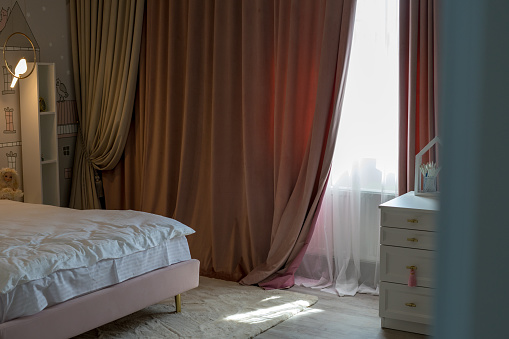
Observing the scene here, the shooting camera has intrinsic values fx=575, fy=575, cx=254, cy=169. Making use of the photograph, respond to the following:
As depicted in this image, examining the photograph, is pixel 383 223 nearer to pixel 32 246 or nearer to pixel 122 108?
pixel 32 246

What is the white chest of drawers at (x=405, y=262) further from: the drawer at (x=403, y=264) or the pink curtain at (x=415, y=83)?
the pink curtain at (x=415, y=83)

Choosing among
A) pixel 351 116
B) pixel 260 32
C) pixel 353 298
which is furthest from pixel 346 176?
pixel 260 32

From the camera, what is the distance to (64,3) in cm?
495

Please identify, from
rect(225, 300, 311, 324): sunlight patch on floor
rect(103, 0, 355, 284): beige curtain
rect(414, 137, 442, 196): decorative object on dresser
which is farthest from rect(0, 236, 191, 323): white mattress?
rect(414, 137, 442, 196): decorative object on dresser

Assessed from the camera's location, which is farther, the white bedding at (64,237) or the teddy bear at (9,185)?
the teddy bear at (9,185)

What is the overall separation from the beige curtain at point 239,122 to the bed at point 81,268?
0.84 meters

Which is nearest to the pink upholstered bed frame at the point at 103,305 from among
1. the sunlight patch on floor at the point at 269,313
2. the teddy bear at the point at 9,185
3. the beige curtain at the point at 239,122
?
the sunlight patch on floor at the point at 269,313

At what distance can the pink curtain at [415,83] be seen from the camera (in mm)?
3486

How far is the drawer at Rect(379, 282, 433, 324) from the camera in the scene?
3.04m

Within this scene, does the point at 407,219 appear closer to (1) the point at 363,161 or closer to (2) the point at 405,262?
(2) the point at 405,262

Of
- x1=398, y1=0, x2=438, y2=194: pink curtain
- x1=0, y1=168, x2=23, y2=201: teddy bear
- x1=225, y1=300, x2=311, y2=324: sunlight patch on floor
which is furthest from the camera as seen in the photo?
x1=0, y1=168, x2=23, y2=201: teddy bear

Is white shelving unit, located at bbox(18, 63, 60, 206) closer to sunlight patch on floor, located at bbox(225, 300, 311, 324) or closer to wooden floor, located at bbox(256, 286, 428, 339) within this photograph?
sunlight patch on floor, located at bbox(225, 300, 311, 324)

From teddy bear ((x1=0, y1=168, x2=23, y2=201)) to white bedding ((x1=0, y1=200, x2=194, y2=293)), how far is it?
1.78 feet

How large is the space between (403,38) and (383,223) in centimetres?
121
